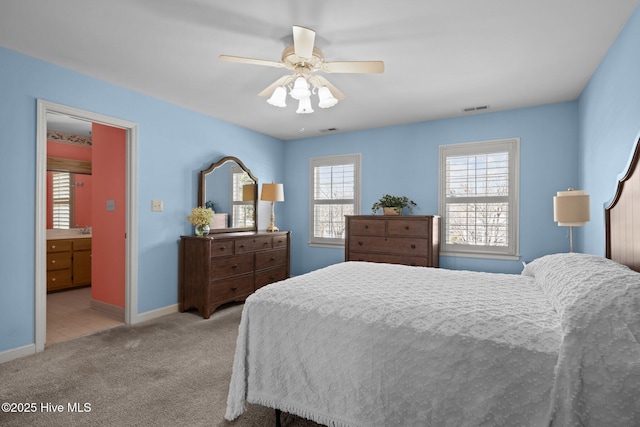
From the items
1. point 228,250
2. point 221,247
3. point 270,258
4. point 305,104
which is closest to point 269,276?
point 270,258

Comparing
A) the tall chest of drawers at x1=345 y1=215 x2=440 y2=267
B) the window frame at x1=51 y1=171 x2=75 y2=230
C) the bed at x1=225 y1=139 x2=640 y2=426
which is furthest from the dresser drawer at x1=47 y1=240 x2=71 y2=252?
the bed at x1=225 y1=139 x2=640 y2=426

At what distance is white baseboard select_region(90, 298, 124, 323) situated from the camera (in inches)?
147

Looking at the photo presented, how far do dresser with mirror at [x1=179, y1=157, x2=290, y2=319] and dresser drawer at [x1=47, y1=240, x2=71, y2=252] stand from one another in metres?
2.44

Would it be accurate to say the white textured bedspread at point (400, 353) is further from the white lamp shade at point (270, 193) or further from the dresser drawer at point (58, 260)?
the dresser drawer at point (58, 260)

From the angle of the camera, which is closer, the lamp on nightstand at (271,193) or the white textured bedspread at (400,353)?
the white textured bedspread at (400,353)

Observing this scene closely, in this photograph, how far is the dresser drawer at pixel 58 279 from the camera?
4.89 metres

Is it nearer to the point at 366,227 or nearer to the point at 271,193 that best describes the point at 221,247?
the point at 271,193

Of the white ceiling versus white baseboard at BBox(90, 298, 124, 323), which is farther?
A: white baseboard at BBox(90, 298, 124, 323)

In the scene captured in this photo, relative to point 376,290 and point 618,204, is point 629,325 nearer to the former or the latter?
point 376,290

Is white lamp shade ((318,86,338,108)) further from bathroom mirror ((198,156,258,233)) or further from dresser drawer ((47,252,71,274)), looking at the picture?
dresser drawer ((47,252,71,274))

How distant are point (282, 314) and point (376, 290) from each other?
55 centimetres

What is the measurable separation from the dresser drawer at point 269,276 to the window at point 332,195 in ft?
2.74

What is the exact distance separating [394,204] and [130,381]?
3471mm

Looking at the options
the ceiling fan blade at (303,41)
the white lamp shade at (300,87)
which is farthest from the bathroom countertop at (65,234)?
the ceiling fan blade at (303,41)
